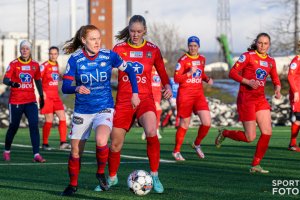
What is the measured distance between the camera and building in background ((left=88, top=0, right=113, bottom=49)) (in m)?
161

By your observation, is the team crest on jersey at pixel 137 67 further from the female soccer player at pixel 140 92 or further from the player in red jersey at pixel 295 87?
the player in red jersey at pixel 295 87

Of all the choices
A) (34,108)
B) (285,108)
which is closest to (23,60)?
(34,108)

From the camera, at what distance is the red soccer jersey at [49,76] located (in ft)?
61.5

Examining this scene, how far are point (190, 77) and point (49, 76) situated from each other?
4229 millimetres

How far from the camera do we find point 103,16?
16212 centimetres

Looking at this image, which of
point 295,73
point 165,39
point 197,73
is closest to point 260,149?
point 197,73

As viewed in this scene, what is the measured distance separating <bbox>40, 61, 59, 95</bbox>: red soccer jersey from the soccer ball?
8.97 meters

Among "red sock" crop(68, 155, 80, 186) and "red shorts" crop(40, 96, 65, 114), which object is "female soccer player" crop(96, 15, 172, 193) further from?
"red shorts" crop(40, 96, 65, 114)

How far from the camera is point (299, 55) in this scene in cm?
1695

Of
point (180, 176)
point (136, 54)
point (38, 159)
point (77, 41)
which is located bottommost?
point (38, 159)

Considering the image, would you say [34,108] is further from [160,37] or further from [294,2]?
[160,37]

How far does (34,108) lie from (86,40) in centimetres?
552

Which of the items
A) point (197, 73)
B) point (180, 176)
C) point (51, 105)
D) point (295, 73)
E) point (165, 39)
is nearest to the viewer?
point (180, 176)

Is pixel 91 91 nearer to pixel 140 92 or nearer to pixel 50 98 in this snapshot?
pixel 140 92
